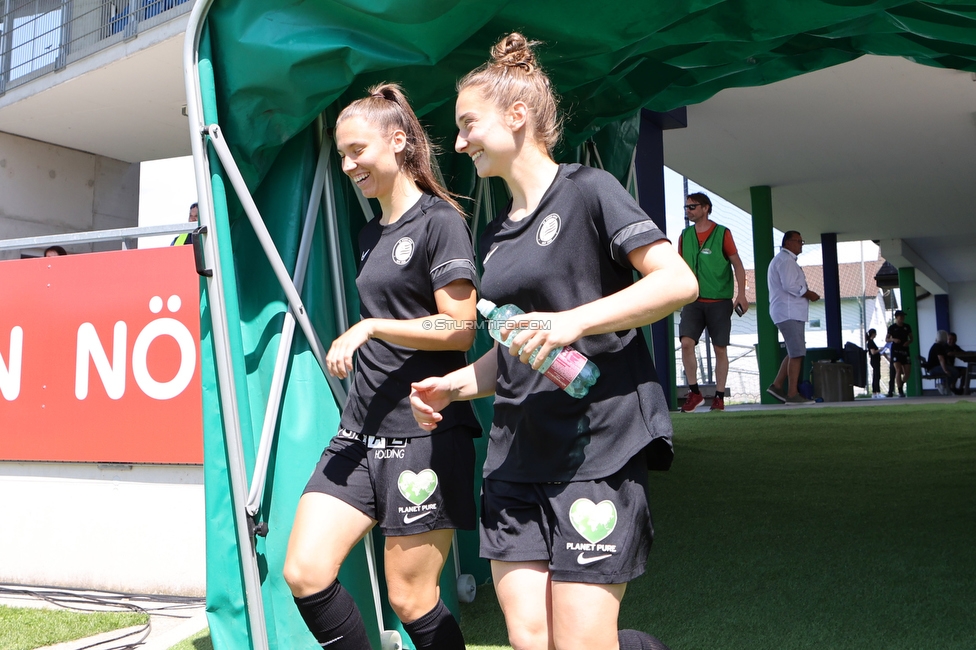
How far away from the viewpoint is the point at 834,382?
14484 millimetres

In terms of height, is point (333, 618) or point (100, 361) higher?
point (100, 361)

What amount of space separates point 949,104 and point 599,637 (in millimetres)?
12391

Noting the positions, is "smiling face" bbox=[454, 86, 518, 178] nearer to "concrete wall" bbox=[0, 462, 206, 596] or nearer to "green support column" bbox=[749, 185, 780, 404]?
"concrete wall" bbox=[0, 462, 206, 596]

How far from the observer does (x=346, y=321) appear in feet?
10.7

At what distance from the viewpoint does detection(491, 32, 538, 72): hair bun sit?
6.98 feet

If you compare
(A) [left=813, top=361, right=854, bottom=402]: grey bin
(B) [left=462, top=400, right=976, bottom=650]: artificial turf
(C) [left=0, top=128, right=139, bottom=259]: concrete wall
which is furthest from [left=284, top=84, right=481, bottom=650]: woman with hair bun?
(C) [left=0, top=128, right=139, bottom=259]: concrete wall

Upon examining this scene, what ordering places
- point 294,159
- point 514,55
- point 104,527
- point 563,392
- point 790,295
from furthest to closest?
1. point 790,295
2. point 104,527
3. point 294,159
4. point 514,55
5. point 563,392

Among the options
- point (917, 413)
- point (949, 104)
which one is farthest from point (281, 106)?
point (949, 104)

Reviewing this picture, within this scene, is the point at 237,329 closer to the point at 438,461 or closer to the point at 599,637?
the point at 438,461

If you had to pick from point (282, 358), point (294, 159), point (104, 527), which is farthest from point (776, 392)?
point (282, 358)

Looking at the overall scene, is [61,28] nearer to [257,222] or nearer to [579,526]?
[257,222]

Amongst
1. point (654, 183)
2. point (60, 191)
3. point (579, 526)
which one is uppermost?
point (60, 191)

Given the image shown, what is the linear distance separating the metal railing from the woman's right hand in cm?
1169

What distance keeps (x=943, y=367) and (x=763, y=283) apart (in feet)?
31.0
